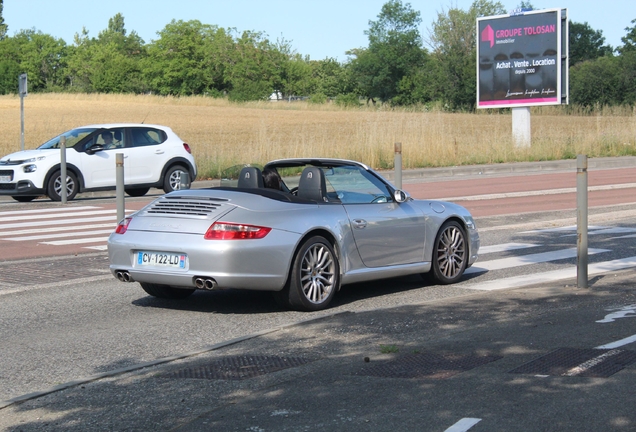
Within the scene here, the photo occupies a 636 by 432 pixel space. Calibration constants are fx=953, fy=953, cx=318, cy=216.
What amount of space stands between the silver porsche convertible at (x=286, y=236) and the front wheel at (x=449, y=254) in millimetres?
21

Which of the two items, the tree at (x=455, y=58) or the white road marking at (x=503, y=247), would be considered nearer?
the white road marking at (x=503, y=247)

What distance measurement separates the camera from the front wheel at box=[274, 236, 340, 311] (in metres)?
8.30

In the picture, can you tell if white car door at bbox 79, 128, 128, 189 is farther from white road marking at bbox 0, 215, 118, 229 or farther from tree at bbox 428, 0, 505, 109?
tree at bbox 428, 0, 505, 109

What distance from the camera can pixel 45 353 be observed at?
22.8 feet

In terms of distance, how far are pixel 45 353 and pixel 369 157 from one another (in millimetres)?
24379

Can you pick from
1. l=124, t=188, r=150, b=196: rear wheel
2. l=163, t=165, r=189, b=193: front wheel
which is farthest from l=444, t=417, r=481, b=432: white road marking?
Answer: l=124, t=188, r=150, b=196: rear wheel

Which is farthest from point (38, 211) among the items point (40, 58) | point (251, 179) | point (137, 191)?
point (40, 58)

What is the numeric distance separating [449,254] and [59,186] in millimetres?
12332

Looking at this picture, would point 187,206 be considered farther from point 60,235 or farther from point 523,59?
point 523,59

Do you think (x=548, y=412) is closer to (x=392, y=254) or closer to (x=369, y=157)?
(x=392, y=254)

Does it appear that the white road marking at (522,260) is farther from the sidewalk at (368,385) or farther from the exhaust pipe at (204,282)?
the exhaust pipe at (204,282)

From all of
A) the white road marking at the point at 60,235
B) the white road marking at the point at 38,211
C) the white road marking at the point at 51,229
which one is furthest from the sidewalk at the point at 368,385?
the white road marking at the point at 38,211

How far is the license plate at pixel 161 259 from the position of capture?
814 centimetres

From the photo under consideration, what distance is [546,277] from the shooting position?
10195 mm
